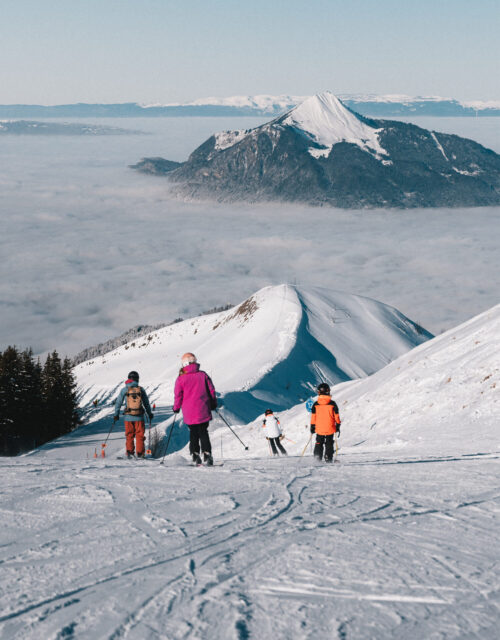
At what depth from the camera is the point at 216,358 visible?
254ft

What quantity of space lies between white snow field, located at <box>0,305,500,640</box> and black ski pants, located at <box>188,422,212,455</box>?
520mm

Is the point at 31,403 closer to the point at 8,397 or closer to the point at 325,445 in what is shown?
the point at 8,397

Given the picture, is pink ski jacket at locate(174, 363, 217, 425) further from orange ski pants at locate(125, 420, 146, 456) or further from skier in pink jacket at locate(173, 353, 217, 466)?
orange ski pants at locate(125, 420, 146, 456)

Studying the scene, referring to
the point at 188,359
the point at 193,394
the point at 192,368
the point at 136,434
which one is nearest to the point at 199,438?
the point at 193,394

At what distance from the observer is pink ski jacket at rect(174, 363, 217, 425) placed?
10812 mm

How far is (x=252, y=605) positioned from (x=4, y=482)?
19.4ft

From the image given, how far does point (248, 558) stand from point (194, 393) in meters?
5.51

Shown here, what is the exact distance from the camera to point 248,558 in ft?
18.0

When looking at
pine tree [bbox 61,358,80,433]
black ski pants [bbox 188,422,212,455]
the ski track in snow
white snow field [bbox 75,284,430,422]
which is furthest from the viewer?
white snow field [bbox 75,284,430,422]

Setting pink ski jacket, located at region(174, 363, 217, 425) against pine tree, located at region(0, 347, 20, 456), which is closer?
pink ski jacket, located at region(174, 363, 217, 425)

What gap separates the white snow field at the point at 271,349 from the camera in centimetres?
6222

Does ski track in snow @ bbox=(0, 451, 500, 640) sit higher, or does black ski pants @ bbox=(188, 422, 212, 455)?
ski track in snow @ bbox=(0, 451, 500, 640)

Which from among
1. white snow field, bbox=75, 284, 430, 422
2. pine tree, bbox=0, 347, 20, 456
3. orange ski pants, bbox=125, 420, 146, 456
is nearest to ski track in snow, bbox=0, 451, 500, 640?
orange ski pants, bbox=125, 420, 146, 456

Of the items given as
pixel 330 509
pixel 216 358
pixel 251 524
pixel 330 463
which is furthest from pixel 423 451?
pixel 216 358
